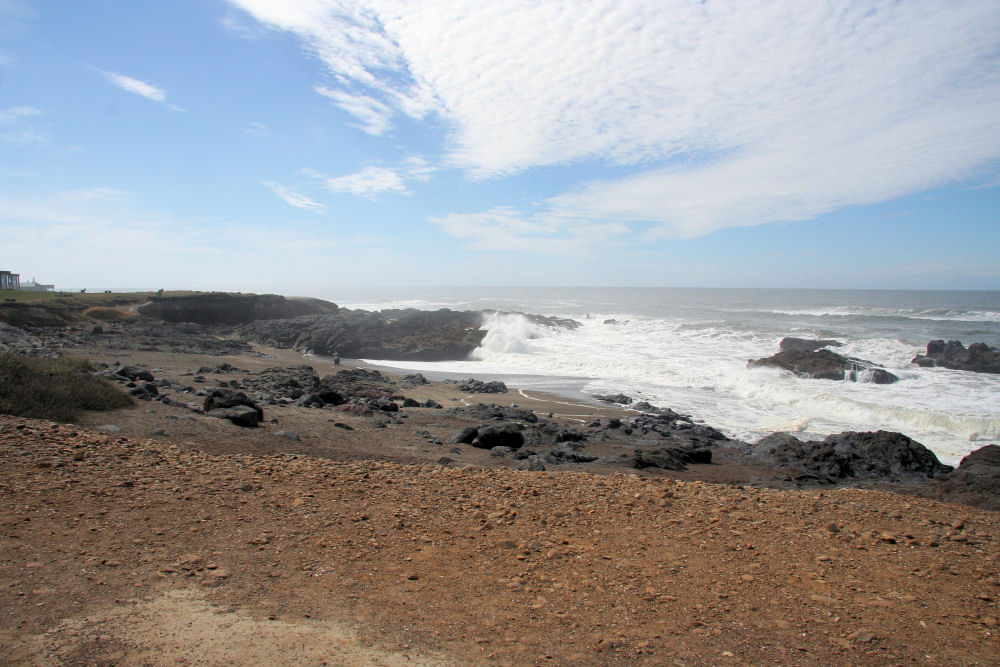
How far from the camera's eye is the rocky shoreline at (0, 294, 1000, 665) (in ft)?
12.1

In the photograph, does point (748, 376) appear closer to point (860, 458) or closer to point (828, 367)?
point (828, 367)

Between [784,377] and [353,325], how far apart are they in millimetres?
25945

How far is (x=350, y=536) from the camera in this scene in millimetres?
5234

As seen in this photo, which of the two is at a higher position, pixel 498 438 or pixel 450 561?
pixel 450 561

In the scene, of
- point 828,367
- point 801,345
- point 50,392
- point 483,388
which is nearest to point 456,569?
point 50,392

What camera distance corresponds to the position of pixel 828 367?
78.5ft

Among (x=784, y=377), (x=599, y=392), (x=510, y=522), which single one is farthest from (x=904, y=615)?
(x=784, y=377)

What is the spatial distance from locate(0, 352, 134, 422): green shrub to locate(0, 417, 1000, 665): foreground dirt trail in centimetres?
179

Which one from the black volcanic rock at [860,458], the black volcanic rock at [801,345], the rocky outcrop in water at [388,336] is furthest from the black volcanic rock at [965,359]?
the rocky outcrop in water at [388,336]

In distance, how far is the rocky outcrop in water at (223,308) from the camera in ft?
144

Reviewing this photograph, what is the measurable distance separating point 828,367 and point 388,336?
79.9 feet

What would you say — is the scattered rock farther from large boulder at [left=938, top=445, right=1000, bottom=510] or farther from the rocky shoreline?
the rocky shoreline

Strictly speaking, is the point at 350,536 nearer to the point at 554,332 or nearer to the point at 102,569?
the point at 102,569

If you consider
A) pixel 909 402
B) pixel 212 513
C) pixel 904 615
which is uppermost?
pixel 212 513
